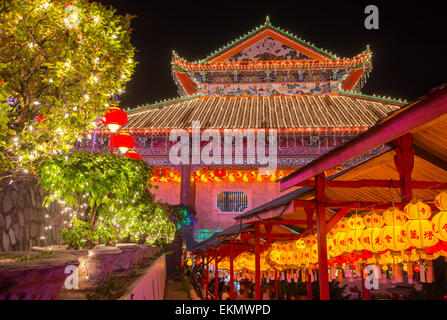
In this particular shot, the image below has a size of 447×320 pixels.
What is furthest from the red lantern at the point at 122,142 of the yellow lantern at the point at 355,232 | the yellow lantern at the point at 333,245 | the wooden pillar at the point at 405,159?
the wooden pillar at the point at 405,159

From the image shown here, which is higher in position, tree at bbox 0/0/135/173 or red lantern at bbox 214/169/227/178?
red lantern at bbox 214/169/227/178

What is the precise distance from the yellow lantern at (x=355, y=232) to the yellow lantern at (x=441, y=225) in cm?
92

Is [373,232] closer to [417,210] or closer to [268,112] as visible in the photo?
[417,210]

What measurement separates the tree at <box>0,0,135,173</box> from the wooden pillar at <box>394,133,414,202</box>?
13.1 feet

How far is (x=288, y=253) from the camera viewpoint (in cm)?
775

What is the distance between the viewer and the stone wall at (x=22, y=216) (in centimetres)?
523

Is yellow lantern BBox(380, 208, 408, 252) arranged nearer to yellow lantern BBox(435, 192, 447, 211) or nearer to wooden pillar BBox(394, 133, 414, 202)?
wooden pillar BBox(394, 133, 414, 202)

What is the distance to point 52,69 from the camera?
4551mm

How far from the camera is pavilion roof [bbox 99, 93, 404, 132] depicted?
52.5 feet

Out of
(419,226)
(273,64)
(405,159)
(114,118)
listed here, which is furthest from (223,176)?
(419,226)

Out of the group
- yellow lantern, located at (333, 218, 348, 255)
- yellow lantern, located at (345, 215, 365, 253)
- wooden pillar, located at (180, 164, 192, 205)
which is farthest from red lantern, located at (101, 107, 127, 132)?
wooden pillar, located at (180, 164, 192, 205)

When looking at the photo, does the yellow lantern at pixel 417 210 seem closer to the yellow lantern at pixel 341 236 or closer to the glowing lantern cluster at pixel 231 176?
the yellow lantern at pixel 341 236

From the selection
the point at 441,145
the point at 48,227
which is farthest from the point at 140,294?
the point at 441,145

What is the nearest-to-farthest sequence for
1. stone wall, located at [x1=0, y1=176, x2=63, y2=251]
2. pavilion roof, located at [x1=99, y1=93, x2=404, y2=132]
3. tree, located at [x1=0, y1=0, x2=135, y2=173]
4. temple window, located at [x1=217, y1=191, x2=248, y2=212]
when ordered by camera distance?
1. tree, located at [x1=0, y1=0, x2=135, y2=173]
2. stone wall, located at [x1=0, y1=176, x2=63, y2=251]
3. pavilion roof, located at [x1=99, y1=93, x2=404, y2=132]
4. temple window, located at [x1=217, y1=191, x2=248, y2=212]
